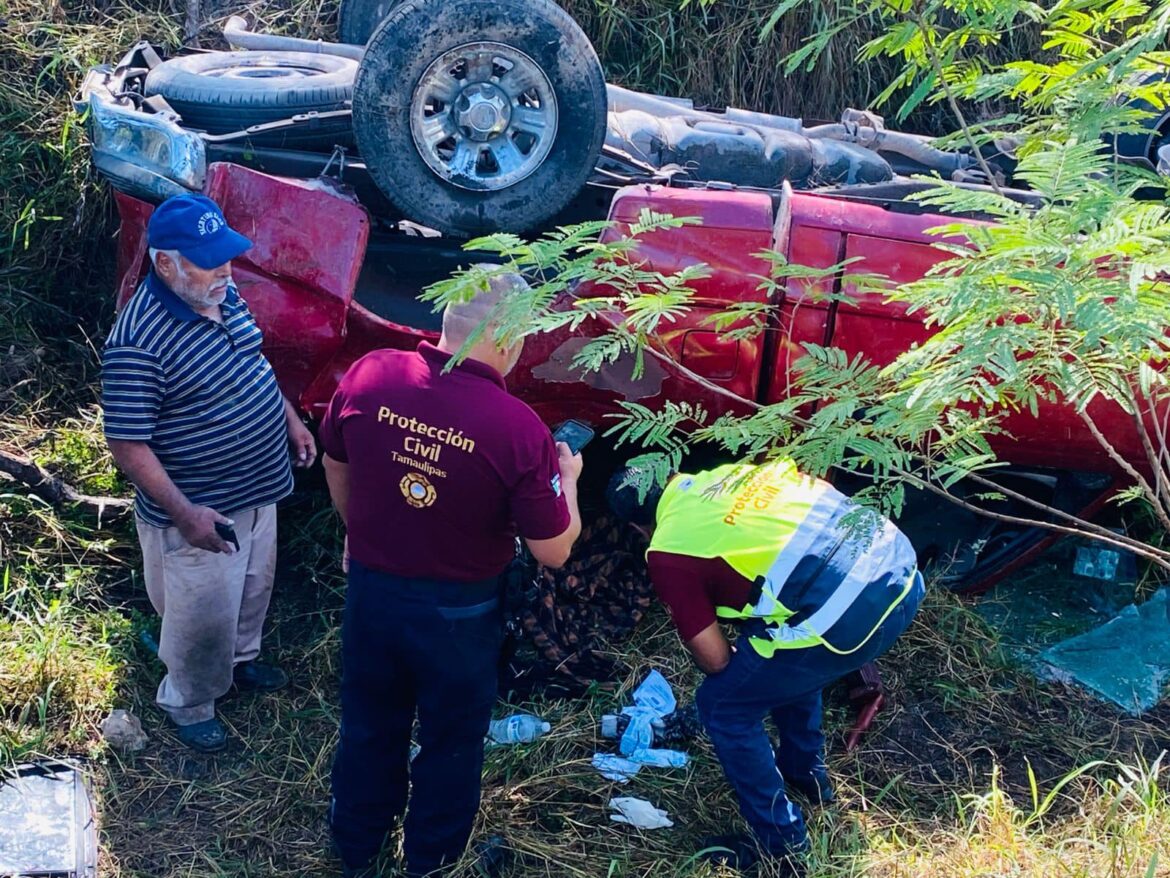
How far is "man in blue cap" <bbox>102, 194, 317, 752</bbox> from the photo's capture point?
10.3 ft

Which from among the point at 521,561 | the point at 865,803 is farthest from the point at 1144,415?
the point at 521,561

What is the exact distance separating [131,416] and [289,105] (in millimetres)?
1542

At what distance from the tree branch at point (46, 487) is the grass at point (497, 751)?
0.06m

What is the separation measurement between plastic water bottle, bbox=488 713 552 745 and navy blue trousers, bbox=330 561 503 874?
0.52 meters

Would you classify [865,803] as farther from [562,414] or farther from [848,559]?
[562,414]

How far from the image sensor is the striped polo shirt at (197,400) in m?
3.12

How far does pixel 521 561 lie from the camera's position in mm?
2900

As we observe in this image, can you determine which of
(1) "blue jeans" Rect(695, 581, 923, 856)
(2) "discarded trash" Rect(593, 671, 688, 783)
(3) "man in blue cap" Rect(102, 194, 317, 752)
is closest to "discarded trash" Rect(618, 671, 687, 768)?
(2) "discarded trash" Rect(593, 671, 688, 783)

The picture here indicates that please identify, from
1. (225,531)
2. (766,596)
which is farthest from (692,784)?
(225,531)

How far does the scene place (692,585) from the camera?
111 inches

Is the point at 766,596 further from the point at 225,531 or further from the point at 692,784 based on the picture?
the point at 225,531

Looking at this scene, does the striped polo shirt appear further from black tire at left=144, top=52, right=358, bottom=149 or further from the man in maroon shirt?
black tire at left=144, top=52, right=358, bottom=149

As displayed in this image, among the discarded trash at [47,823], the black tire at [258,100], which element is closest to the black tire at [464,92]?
the black tire at [258,100]

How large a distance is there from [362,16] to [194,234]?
117 inches
